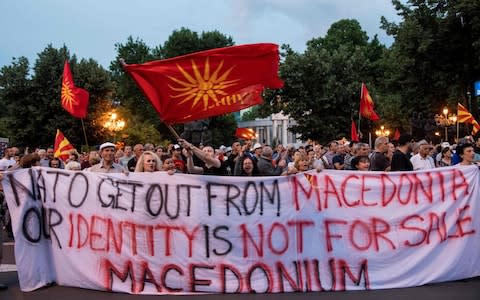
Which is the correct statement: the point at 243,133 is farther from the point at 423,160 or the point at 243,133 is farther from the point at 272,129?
the point at 272,129

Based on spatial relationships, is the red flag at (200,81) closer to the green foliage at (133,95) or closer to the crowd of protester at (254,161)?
the crowd of protester at (254,161)

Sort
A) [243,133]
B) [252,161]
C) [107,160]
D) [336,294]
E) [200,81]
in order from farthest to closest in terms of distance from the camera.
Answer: [243,133] → [252,161] → [107,160] → [200,81] → [336,294]

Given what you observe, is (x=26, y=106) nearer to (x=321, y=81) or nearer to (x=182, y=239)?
(x=321, y=81)

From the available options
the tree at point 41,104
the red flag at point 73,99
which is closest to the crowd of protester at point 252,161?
A: the red flag at point 73,99

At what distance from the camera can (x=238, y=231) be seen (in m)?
6.22

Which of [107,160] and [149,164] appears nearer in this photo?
[149,164]

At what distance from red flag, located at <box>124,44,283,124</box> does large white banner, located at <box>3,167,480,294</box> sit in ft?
2.68

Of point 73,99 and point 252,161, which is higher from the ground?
point 73,99

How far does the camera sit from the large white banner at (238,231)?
242 inches

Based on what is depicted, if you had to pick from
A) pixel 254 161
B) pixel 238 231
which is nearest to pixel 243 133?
pixel 254 161

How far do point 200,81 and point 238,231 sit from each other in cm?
177

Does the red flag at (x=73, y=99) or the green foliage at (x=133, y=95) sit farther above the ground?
the green foliage at (x=133, y=95)

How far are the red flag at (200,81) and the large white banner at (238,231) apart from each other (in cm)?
82

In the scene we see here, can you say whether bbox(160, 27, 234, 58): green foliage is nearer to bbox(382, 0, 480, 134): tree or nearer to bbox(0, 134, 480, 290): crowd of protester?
bbox(382, 0, 480, 134): tree
